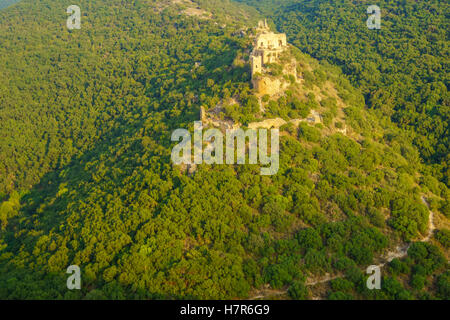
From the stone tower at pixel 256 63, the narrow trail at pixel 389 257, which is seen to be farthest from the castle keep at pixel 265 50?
the narrow trail at pixel 389 257

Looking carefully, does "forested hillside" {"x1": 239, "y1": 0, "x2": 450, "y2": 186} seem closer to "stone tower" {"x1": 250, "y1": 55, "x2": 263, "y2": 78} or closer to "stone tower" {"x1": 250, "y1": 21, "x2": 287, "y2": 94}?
"stone tower" {"x1": 250, "y1": 21, "x2": 287, "y2": 94}

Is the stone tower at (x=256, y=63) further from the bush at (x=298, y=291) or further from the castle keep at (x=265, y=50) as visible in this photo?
the bush at (x=298, y=291)

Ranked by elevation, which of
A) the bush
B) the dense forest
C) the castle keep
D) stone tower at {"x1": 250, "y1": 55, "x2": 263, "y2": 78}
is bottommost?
the bush

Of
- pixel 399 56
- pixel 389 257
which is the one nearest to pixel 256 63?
pixel 389 257

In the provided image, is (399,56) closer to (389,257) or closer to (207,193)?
(389,257)

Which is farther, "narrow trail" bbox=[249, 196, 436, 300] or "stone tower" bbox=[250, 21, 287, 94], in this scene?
"stone tower" bbox=[250, 21, 287, 94]

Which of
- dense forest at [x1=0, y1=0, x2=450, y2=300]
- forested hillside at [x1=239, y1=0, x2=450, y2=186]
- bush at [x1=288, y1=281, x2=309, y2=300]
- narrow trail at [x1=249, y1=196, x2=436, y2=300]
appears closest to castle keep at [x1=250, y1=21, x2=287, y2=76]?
dense forest at [x1=0, y1=0, x2=450, y2=300]
